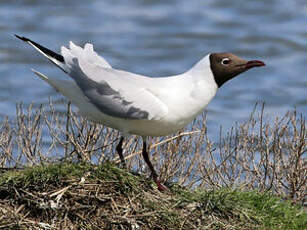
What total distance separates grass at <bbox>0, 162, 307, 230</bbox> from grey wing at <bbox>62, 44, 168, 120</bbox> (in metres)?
0.49

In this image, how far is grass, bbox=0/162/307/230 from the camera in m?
6.39

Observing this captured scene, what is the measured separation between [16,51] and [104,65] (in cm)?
1491

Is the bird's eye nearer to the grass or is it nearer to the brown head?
the brown head

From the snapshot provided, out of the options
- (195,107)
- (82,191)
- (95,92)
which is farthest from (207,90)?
(82,191)

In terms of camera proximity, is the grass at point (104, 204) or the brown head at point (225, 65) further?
the brown head at point (225, 65)

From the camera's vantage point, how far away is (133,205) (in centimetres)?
660

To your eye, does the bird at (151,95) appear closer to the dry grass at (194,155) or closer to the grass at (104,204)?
the grass at (104,204)

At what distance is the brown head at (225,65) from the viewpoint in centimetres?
719

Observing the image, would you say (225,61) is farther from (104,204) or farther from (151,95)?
(104,204)

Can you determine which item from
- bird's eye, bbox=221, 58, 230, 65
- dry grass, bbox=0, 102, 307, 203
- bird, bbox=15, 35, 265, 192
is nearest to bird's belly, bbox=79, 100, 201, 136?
bird, bbox=15, 35, 265, 192

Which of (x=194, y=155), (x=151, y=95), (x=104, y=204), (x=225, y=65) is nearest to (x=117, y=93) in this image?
(x=151, y=95)

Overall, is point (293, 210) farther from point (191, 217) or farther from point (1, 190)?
point (1, 190)

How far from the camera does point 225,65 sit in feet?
23.7

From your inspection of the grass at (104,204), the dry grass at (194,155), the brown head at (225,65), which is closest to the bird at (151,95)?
the brown head at (225,65)
